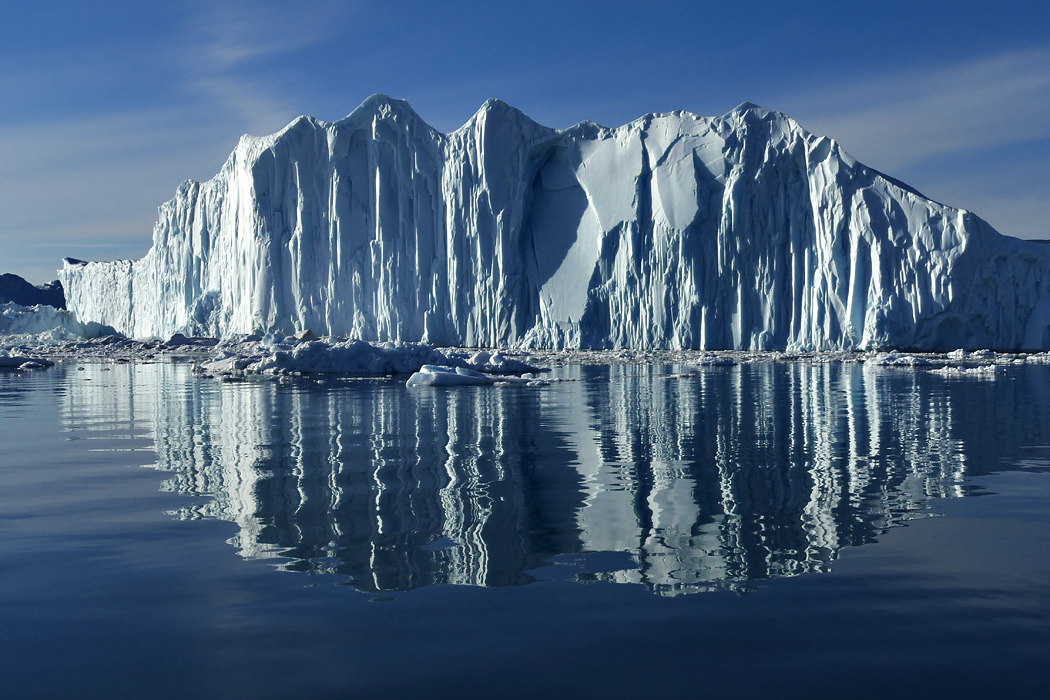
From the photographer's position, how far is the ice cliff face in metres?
26.4

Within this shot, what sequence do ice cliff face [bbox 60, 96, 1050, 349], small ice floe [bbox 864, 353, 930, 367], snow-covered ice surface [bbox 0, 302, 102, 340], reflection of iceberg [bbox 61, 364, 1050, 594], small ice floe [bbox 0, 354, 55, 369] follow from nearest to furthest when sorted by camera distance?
reflection of iceberg [bbox 61, 364, 1050, 594] < small ice floe [bbox 864, 353, 930, 367] < ice cliff face [bbox 60, 96, 1050, 349] < small ice floe [bbox 0, 354, 55, 369] < snow-covered ice surface [bbox 0, 302, 102, 340]

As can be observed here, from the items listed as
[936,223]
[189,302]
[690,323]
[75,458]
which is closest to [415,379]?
[75,458]

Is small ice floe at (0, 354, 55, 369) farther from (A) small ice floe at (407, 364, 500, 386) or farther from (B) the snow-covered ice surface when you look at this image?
(B) the snow-covered ice surface

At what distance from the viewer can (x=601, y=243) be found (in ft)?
105

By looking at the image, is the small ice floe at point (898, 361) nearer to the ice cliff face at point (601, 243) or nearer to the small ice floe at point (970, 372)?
the small ice floe at point (970, 372)

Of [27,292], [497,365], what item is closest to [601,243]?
[497,365]

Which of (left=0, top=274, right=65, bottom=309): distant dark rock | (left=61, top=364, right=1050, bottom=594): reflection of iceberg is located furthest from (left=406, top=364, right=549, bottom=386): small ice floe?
(left=0, top=274, right=65, bottom=309): distant dark rock

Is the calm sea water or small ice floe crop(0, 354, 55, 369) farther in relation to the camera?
small ice floe crop(0, 354, 55, 369)

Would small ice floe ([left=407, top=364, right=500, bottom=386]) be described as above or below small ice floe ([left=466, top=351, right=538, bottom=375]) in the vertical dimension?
below

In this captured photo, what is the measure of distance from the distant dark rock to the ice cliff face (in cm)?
5490

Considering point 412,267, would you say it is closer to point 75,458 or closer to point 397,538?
point 75,458

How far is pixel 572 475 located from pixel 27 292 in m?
97.4

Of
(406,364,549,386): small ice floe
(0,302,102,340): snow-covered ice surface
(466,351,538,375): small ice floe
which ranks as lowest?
(406,364,549,386): small ice floe

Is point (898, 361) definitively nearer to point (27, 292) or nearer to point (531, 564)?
point (531, 564)
